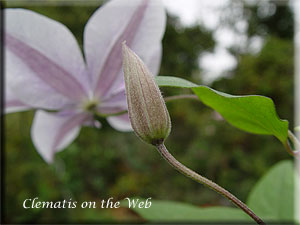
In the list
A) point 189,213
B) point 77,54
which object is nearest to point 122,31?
point 77,54

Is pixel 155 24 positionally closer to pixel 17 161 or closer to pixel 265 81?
pixel 17 161

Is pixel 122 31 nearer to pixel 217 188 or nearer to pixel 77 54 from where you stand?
pixel 77 54

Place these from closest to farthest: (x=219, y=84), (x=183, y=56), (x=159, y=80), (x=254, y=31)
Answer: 1. (x=159, y=80)
2. (x=219, y=84)
3. (x=183, y=56)
4. (x=254, y=31)

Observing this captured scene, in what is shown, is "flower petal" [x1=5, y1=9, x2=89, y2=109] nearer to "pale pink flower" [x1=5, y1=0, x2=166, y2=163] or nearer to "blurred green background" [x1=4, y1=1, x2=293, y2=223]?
"pale pink flower" [x1=5, y1=0, x2=166, y2=163]

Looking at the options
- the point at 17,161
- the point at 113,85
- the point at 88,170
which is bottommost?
the point at 88,170

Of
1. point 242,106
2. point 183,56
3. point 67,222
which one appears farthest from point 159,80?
point 183,56
